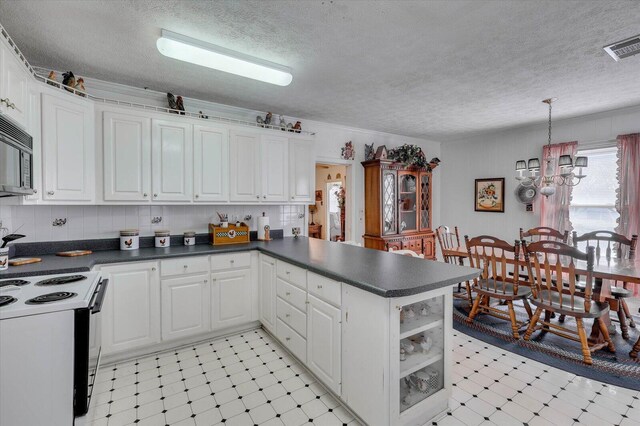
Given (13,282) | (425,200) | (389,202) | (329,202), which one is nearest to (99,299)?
(13,282)

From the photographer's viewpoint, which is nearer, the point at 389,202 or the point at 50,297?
the point at 50,297

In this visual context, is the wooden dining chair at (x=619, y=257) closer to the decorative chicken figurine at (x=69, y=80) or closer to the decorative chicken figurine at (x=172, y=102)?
the decorative chicken figurine at (x=172, y=102)

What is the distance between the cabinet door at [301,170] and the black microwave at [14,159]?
90.2 inches

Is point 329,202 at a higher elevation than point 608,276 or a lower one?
higher

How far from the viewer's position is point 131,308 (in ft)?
8.34

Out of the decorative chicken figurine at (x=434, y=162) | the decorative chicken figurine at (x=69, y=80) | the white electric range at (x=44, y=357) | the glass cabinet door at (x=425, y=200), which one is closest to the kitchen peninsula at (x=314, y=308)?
the white electric range at (x=44, y=357)

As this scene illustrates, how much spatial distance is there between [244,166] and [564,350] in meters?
3.53

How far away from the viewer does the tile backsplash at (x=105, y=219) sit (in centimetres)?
257

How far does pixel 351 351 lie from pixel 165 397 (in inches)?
53.7

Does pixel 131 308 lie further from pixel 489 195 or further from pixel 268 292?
pixel 489 195

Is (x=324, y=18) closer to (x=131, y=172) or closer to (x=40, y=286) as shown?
(x=131, y=172)

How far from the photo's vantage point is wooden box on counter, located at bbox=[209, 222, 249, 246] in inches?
128

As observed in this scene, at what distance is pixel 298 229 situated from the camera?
158 inches

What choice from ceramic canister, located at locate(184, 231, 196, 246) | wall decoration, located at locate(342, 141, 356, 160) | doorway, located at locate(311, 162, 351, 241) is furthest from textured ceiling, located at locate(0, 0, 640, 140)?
doorway, located at locate(311, 162, 351, 241)
